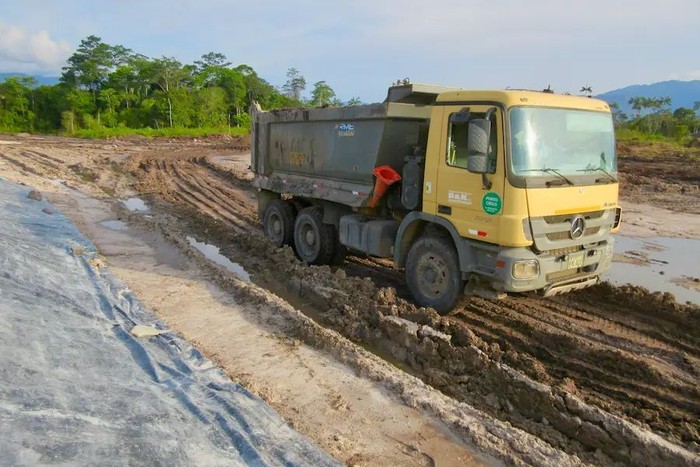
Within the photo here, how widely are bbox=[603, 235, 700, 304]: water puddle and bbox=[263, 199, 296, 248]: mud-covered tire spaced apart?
211 inches

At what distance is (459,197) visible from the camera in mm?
5844

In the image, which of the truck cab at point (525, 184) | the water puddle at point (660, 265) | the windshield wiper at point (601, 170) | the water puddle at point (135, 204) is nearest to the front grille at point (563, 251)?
the truck cab at point (525, 184)

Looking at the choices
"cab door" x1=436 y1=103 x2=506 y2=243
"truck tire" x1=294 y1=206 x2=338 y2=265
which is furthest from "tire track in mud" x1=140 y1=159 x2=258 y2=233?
"cab door" x1=436 y1=103 x2=506 y2=243

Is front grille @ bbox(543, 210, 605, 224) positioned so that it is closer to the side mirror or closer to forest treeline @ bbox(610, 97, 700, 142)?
the side mirror

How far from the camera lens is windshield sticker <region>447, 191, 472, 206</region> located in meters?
5.73

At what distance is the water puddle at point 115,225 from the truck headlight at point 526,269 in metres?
8.34

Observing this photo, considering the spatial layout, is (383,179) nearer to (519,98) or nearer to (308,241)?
(519,98)

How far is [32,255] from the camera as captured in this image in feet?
21.2

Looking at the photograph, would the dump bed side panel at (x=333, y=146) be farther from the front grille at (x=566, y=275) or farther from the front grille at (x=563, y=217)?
the front grille at (x=566, y=275)

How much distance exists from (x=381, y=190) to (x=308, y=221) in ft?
6.83

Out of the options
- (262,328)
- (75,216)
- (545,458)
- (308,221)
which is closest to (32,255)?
(262,328)

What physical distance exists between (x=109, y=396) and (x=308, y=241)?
18.2 feet

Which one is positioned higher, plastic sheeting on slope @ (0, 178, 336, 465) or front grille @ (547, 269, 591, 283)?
front grille @ (547, 269, 591, 283)

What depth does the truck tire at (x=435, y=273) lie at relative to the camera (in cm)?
609
